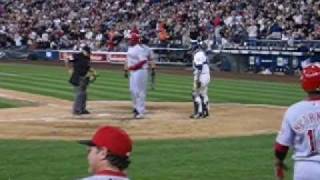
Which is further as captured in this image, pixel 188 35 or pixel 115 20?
pixel 115 20

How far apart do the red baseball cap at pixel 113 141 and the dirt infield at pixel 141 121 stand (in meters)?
9.56

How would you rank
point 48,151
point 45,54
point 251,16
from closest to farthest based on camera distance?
point 48,151
point 251,16
point 45,54

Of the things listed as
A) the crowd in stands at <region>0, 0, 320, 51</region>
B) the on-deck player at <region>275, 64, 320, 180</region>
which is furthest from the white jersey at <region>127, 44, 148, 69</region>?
the crowd in stands at <region>0, 0, 320, 51</region>

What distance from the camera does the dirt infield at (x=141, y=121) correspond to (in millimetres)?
14289

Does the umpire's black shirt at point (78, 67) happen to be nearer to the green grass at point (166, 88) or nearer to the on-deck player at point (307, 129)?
the green grass at point (166, 88)

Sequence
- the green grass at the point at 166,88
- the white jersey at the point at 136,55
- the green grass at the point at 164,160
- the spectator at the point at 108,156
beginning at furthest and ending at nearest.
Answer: the green grass at the point at 166,88
the white jersey at the point at 136,55
the green grass at the point at 164,160
the spectator at the point at 108,156

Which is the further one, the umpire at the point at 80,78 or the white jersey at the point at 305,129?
the umpire at the point at 80,78

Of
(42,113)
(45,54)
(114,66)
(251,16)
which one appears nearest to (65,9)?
(45,54)

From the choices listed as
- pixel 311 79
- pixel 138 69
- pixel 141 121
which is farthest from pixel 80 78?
pixel 311 79

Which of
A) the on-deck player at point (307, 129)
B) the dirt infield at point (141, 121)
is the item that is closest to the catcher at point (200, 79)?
the dirt infield at point (141, 121)

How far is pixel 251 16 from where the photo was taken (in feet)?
117

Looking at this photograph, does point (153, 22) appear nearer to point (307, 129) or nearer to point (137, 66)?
point (137, 66)

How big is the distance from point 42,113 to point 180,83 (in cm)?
1066

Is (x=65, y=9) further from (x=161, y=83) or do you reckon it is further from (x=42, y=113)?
(x=42, y=113)
